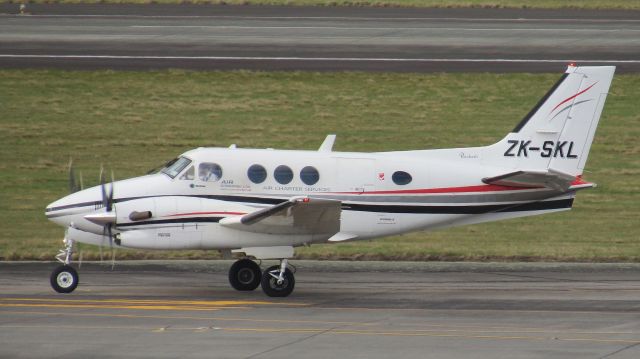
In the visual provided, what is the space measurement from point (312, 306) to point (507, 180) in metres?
4.78

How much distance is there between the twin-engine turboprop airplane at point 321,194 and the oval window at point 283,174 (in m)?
0.02

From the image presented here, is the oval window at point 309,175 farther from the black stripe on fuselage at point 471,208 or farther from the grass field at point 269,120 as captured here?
the grass field at point 269,120

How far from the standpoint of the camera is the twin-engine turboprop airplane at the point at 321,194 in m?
22.4

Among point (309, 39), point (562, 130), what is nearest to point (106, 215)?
point (562, 130)

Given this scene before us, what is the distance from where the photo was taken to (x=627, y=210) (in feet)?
112

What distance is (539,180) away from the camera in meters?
23.4

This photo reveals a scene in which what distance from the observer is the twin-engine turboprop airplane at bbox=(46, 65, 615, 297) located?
22.4 meters

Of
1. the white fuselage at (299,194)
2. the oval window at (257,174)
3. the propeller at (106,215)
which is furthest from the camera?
the oval window at (257,174)

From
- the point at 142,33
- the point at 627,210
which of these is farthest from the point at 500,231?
the point at 142,33

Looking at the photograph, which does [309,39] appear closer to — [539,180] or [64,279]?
[539,180]

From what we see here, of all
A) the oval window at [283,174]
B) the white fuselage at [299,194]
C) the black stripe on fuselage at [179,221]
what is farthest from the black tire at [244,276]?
the oval window at [283,174]

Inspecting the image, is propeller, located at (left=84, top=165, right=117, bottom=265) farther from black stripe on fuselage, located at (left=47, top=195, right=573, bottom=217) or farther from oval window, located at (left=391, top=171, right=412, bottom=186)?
oval window, located at (left=391, top=171, right=412, bottom=186)

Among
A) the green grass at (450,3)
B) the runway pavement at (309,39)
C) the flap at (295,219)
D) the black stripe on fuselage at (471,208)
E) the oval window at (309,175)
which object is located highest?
the green grass at (450,3)

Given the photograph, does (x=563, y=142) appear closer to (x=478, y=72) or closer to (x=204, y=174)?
(x=204, y=174)
